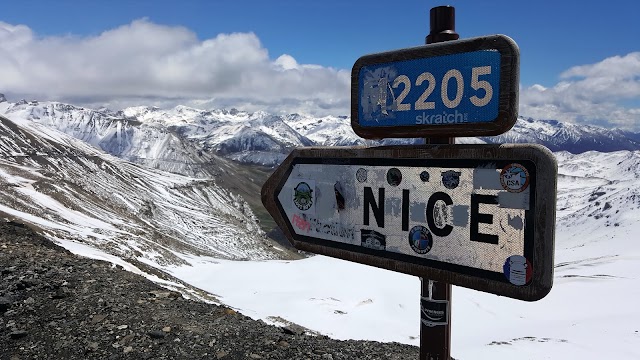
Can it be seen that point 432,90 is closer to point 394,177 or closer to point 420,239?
point 394,177

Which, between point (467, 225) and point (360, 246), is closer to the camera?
point (467, 225)

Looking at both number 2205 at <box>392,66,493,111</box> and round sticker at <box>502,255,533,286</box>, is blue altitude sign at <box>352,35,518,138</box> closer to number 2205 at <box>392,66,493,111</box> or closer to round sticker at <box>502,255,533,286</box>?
number 2205 at <box>392,66,493,111</box>

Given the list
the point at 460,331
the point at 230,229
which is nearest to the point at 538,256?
the point at 460,331

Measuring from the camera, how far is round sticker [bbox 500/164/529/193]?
270 centimetres

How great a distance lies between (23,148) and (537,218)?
201938 millimetres

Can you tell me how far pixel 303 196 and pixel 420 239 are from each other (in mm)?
1298

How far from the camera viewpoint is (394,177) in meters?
3.39

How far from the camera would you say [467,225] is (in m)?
2.97

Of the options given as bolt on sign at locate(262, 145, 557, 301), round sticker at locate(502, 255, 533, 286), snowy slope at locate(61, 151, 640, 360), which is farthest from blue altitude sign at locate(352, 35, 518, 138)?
snowy slope at locate(61, 151, 640, 360)

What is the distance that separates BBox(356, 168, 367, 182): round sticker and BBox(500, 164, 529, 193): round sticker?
1141 mm

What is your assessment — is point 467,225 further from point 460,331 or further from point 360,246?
point 460,331

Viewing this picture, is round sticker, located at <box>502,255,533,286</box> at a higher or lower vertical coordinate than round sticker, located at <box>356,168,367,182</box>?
lower

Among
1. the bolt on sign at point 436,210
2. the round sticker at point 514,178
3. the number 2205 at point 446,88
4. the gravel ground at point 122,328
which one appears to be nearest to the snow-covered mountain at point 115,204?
the gravel ground at point 122,328

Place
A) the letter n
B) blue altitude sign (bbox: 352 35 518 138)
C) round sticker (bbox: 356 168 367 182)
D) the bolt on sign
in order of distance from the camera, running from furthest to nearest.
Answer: round sticker (bbox: 356 168 367 182) → the letter n → blue altitude sign (bbox: 352 35 518 138) → the bolt on sign
